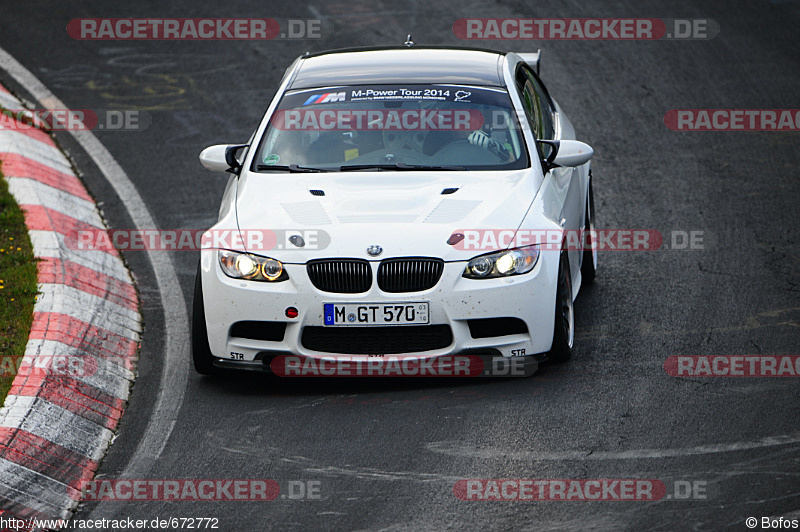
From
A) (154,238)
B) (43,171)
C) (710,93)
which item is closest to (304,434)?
(154,238)

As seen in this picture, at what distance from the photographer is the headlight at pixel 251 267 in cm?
678

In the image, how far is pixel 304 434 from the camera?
6309 mm

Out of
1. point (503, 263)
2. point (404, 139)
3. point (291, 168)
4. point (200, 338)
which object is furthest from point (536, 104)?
point (200, 338)

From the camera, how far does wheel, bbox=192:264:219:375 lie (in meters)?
6.95

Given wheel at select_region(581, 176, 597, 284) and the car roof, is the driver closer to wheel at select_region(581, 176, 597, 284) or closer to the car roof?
the car roof

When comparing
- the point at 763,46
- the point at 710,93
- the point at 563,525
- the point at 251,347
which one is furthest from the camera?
the point at 763,46

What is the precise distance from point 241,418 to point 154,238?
11.4ft

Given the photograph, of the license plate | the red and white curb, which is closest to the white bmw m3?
the license plate

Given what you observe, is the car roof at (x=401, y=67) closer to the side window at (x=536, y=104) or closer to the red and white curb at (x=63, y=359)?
the side window at (x=536, y=104)

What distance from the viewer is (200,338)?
696 centimetres

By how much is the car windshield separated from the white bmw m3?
0.01m

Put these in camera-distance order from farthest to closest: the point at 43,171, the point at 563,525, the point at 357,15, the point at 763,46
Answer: the point at 357,15 → the point at 763,46 → the point at 43,171 → the point at 563,525

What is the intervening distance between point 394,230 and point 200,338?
1.30 meters

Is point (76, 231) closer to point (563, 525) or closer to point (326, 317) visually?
point (326, 317)
